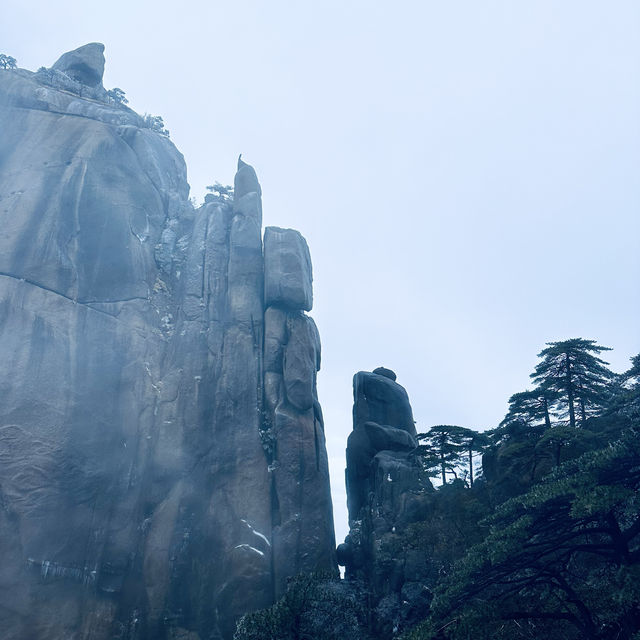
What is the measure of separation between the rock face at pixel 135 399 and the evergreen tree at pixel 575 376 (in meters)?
18.4

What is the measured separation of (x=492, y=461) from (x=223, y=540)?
19579 millimetres

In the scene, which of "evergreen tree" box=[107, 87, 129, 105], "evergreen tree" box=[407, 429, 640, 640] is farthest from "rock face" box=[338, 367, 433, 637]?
"evergreen tree" box=[107, 87, 129, 105]

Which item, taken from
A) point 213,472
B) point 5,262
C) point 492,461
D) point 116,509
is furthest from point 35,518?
point 492,461

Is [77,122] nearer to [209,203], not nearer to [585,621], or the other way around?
[209,203]

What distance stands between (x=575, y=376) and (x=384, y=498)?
16.8 metres

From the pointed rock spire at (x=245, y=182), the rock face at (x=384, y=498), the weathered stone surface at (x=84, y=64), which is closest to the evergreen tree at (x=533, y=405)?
the rock face at (x=384, y=498)

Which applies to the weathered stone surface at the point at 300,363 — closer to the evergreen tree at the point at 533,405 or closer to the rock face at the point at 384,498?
the rock face at the point at 384,498

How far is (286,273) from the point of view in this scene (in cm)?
4950

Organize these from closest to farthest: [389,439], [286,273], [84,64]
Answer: [389,439] < [286,273] < [84,64]

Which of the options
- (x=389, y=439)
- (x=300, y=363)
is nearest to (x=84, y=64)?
(x=300, y=363)

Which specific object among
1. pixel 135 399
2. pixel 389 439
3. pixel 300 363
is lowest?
pixel 389 439

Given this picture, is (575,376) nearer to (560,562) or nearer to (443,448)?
(443,448)

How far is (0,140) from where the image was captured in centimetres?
4991

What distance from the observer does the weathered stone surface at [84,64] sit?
6156cm
